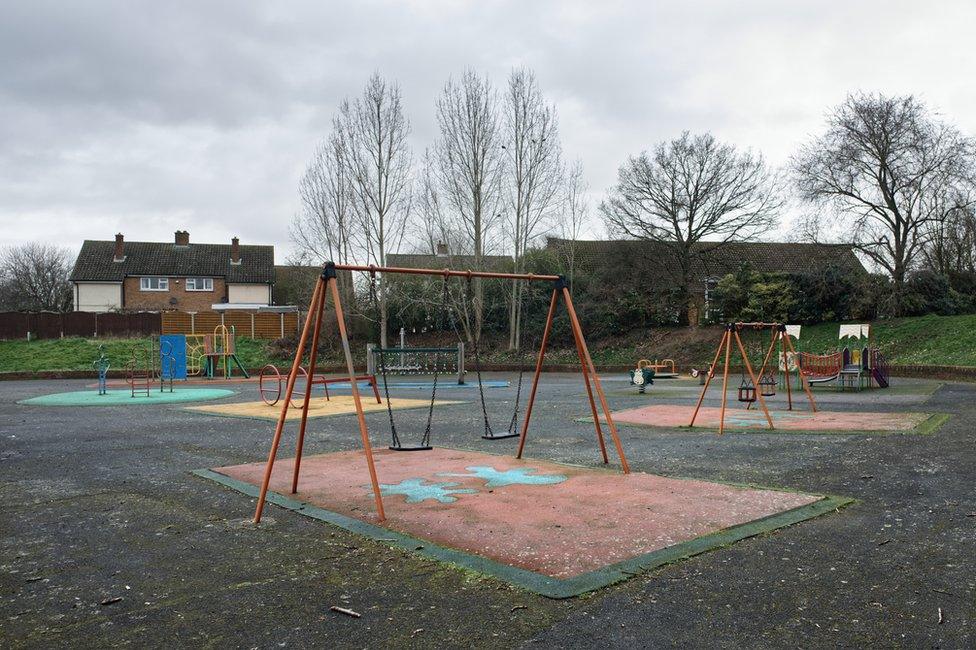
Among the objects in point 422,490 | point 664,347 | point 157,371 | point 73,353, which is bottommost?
point 422,490

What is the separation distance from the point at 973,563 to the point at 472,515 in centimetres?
304

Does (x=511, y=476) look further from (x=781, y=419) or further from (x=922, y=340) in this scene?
(x=922, y=340)

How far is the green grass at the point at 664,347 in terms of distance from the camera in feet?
78.4

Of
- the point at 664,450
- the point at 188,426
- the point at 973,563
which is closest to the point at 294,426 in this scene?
the point at 188,426

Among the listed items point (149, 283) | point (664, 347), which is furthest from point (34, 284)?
point (664, 347)

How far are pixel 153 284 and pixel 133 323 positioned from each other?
545 inches

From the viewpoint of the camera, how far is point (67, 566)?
4371mm

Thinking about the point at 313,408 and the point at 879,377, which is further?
the point at 879,377

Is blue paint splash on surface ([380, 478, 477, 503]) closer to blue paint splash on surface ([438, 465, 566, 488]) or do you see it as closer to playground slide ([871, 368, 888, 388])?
blue paint splash on surface ([438, 465, 566, 488])

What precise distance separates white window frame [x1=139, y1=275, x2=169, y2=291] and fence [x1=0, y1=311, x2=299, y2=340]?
499 inches

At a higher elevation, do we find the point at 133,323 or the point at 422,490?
the point at 133,323

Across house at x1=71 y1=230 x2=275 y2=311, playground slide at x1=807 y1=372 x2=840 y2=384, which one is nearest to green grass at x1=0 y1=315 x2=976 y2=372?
playground slide at x1=807 y1=372 x2=840 y2=384

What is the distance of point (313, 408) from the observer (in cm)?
1446

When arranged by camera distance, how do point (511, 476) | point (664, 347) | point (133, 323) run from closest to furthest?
point (511, 476)
point (664, 347)
point (133, 323)
